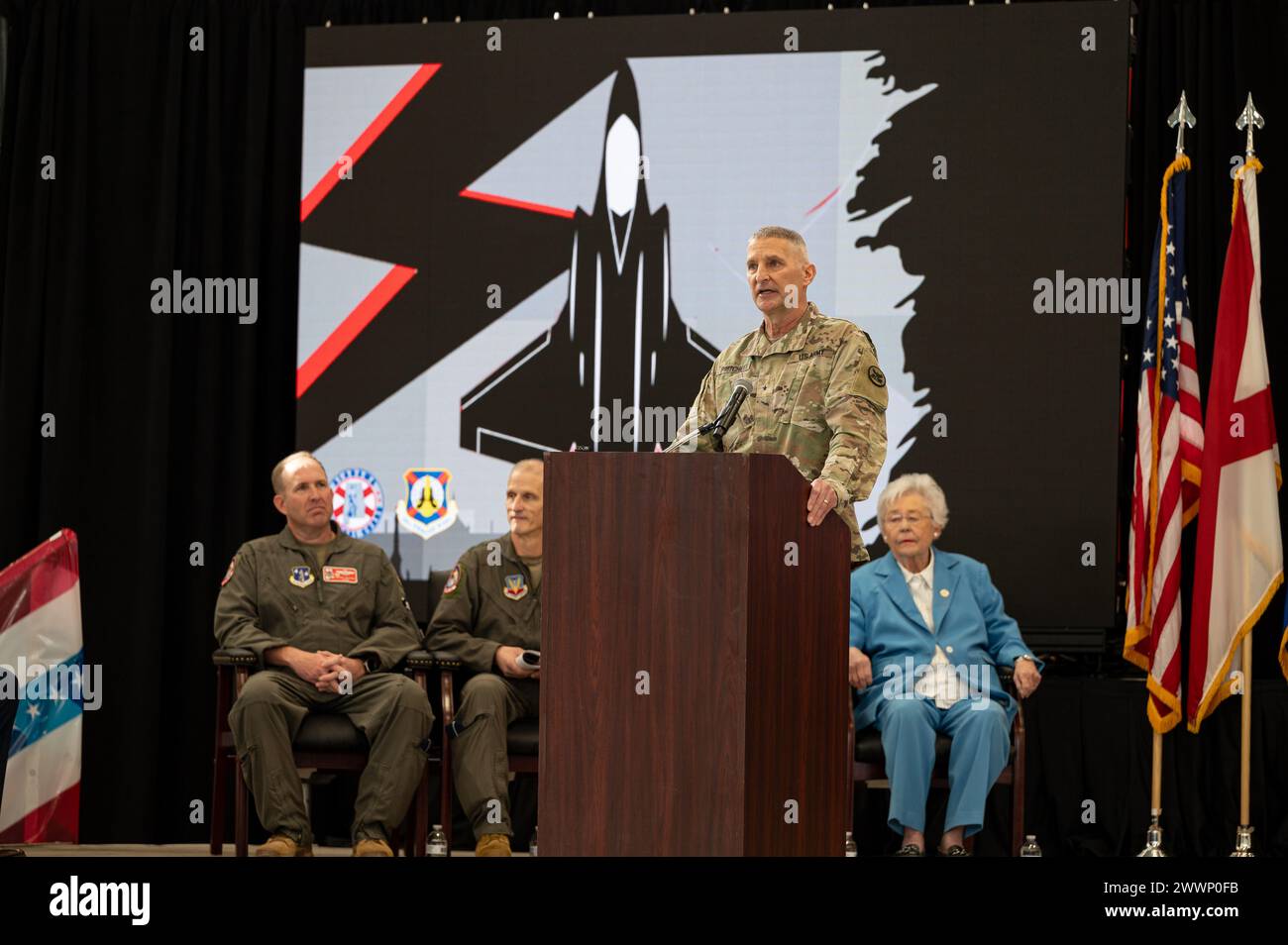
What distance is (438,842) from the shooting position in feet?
15.4

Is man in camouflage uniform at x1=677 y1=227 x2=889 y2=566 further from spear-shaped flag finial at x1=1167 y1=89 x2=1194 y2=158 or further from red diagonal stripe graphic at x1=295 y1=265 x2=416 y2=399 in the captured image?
red diagonal stripe graphic at x1=295 y1=265 x2=416 y2=399

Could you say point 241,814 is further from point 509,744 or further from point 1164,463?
point 1164,463

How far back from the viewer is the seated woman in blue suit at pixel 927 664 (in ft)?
14.6

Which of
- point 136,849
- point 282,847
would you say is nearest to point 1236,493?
point 282,847

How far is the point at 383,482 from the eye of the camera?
5750mm

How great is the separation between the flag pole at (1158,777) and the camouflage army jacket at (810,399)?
1.83m

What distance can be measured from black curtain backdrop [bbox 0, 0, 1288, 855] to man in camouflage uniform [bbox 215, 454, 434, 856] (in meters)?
1.14

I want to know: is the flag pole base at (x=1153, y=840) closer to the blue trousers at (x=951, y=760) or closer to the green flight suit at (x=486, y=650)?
the blue trousers at (x=951, y=760)

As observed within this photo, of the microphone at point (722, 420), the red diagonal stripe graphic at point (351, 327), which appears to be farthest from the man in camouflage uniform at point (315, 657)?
the microphone at point (722, 420)

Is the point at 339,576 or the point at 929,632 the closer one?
the point at 929,632

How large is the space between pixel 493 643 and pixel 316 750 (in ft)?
1.92

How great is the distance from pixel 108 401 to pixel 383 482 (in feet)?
4.02

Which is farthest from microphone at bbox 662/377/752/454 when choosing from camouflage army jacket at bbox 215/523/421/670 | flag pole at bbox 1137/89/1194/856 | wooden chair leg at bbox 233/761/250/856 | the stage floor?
the stage floor

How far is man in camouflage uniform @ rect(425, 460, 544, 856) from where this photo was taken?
4.54 metres
